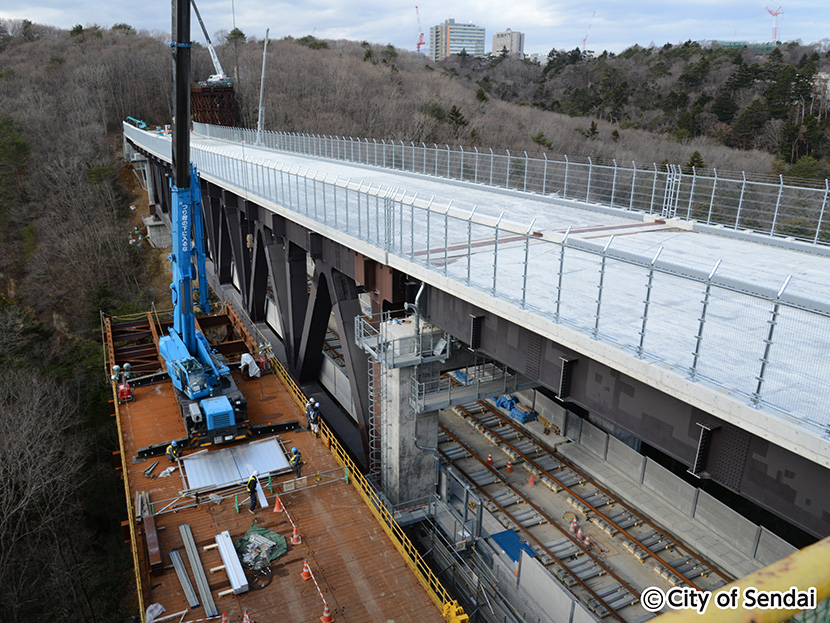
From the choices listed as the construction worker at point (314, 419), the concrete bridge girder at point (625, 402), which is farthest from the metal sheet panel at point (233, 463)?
the concrete bridge girder at point (625, 402)

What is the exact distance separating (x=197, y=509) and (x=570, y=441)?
14.9 meters

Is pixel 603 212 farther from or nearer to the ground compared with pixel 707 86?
nearer to the ground

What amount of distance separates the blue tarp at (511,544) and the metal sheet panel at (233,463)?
7217mm

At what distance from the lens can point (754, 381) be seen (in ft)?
30.1

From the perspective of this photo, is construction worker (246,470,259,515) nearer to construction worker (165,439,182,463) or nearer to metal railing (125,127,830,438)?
construction worker (165,439,182,463)

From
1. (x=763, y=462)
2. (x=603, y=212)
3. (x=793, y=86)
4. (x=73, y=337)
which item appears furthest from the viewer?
(x=793, y=86)

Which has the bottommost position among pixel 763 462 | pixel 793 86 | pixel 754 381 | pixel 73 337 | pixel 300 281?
pixel 73 337

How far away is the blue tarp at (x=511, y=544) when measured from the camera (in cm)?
1822

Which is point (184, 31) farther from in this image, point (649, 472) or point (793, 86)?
point (793, 86)

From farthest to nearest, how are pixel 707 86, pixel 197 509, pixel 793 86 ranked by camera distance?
pixel 707 86 < pixel 793 86 < pixel 197 509

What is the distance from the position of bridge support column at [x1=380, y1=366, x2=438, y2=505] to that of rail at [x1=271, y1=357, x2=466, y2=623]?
2.77 feet

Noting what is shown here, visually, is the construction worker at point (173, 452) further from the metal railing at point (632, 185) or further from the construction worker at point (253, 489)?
the metal railing at point (632, 185)

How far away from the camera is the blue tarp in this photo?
1822cm

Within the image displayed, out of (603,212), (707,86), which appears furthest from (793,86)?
(603,212)
